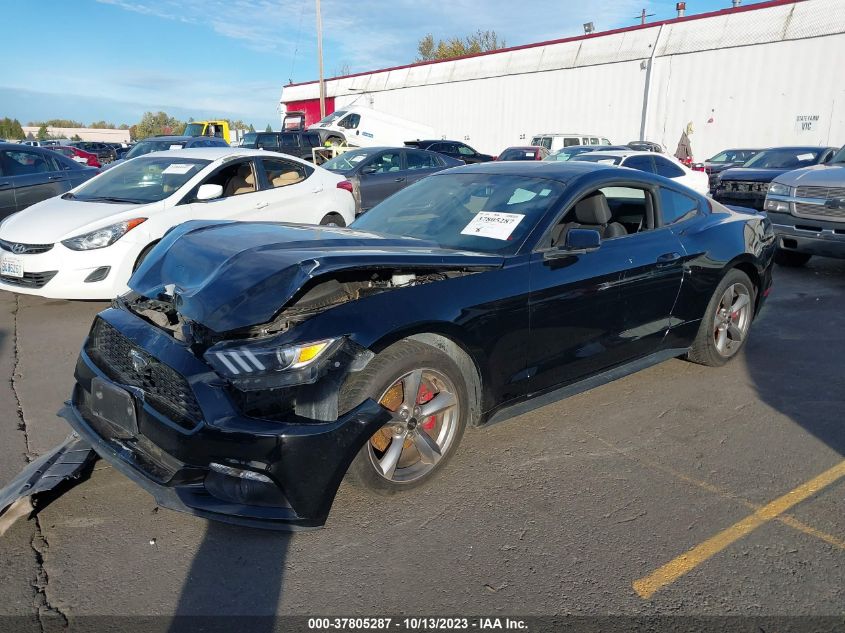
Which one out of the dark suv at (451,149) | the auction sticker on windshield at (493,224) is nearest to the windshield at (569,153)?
the dark suv at (451,149)

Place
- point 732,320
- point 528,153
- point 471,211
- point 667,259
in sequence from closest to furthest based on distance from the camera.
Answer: point 471,211 → point 667,259 → point 732,320 → point 528,153

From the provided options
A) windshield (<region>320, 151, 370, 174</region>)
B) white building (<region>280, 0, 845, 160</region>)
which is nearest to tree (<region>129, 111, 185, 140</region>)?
white building (<region>280, 0, 845, 160</region>)

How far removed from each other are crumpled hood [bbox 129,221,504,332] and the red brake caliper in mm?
594

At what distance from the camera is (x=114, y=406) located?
286cm

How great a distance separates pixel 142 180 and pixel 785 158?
495 inches

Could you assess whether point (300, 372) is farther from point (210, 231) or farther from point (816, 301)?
point (816, 301)

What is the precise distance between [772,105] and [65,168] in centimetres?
2315

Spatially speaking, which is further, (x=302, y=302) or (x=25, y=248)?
(x=25, y=248)

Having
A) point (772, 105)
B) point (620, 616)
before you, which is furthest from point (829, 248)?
point (772, 105)

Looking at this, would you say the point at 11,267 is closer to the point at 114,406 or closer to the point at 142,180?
the point at 142,180

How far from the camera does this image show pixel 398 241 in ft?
11.2

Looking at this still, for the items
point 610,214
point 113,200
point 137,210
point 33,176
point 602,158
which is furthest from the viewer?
point 602,158

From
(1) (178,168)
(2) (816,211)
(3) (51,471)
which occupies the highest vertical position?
(1) (178,168)

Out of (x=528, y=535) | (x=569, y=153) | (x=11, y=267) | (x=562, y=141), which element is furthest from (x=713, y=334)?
(x=562, y=141)
